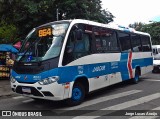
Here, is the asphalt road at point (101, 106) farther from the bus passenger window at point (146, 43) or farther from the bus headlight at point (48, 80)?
the bus passenger window at point (146, 43)

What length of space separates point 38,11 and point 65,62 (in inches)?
510

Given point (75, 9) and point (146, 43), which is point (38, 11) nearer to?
point (75, 9)

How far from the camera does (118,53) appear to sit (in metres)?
11.6

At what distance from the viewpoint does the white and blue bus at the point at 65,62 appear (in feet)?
25.2

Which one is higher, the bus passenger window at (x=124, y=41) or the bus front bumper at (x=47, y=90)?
the bus passenger window at (x=124, y=41)

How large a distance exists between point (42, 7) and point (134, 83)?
10.2m

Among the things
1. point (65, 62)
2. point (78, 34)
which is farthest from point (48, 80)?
point (78, 34)

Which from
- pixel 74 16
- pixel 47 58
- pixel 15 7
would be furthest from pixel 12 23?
pixel 47 58

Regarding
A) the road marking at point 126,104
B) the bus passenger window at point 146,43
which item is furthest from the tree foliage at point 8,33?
the road marking at point 126,104

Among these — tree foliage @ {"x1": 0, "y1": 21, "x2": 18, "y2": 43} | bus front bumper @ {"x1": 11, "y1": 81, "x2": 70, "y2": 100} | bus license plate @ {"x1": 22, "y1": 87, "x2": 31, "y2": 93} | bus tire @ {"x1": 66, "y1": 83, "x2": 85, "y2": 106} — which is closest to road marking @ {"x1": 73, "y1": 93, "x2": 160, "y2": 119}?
bus front bumper @ {"x1": 11, "y1": 81, "x2": 70, "y2": 100}

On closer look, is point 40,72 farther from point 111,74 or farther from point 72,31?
point 111,74

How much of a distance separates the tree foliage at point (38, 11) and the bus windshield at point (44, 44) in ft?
36.6

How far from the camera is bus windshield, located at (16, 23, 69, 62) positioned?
8008mm

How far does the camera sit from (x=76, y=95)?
8617mm
